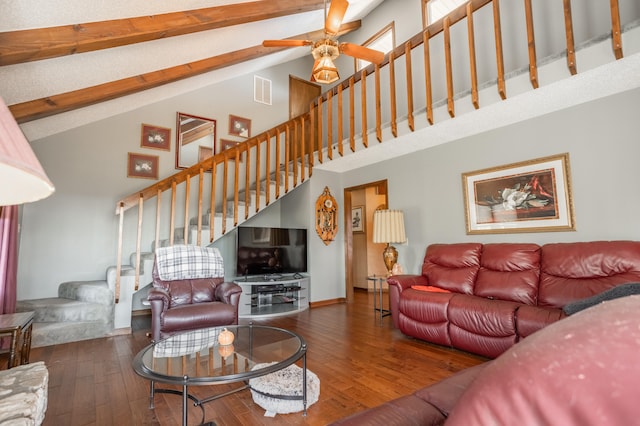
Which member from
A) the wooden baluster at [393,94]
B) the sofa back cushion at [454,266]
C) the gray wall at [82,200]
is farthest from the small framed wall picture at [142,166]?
the sofa back cushion at [454,266]

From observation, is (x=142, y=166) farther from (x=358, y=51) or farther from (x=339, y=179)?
(x=358, y=51)

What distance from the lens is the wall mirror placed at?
17.4 ft

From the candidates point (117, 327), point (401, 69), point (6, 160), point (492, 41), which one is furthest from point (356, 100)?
point (6, 160)

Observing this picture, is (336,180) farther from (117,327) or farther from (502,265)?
(117,327)

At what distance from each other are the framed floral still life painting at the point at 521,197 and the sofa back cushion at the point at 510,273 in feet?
1.42

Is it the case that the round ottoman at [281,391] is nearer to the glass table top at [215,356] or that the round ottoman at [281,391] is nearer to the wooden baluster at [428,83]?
the glass table top at [215,356]

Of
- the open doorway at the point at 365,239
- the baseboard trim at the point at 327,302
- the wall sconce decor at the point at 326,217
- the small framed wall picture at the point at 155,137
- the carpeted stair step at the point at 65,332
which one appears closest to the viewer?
the carpeted stair step at the point at 65,332

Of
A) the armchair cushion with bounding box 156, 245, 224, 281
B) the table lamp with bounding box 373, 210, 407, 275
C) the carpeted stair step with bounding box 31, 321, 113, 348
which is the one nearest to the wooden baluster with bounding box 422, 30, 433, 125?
the table lamp with bounding box 373, 210, 407, 275

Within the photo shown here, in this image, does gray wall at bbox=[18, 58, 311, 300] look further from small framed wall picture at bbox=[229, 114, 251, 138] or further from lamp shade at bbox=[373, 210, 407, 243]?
lamp shade at bbox=[373, 210, 407, 243]

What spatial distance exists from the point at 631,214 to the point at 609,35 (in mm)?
1591

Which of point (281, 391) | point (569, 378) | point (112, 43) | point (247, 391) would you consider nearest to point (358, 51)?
point (112, 43)

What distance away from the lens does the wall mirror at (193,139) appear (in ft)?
17.4

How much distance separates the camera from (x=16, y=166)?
57 cm

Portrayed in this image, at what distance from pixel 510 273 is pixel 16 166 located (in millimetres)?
3672
